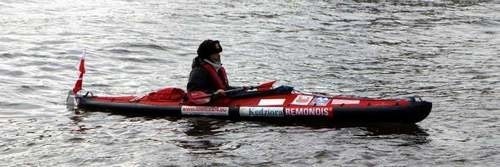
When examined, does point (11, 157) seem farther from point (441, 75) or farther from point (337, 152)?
point (441, 75)

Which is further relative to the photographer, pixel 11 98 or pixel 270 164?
pixel 11 98

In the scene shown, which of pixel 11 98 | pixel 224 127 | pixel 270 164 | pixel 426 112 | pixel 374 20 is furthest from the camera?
pixel 374 20

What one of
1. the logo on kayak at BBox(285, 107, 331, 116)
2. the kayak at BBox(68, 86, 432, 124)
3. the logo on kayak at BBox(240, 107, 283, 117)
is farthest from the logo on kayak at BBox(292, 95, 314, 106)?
the logo on kayak at BBox(240, 107, 283, 117)

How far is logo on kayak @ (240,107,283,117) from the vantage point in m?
11.6

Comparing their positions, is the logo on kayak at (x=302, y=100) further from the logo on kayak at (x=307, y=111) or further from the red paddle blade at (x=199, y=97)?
the red paddle blade at (x=199, y=97)

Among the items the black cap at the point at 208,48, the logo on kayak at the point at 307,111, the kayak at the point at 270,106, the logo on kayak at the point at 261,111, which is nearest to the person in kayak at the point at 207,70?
the black cap at the point at 208,48

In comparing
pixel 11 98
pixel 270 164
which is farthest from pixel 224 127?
pixel 11 98

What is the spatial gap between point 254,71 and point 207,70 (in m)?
6.03

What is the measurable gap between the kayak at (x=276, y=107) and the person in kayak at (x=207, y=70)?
23 centimetres

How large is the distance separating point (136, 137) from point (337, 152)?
10.0ft

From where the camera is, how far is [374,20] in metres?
27.9

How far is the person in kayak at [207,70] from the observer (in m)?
11.8

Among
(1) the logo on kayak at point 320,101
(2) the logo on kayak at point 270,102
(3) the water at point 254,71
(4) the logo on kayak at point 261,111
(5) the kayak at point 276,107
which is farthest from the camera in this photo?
(2) the logo on kayak at point 270,102

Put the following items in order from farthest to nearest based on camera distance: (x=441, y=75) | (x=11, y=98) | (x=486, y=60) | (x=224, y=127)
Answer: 1. (x=486, y=60)
2. (x=441, y=75)
3. (x=11, y=98)
4. (x=224, y=127)
